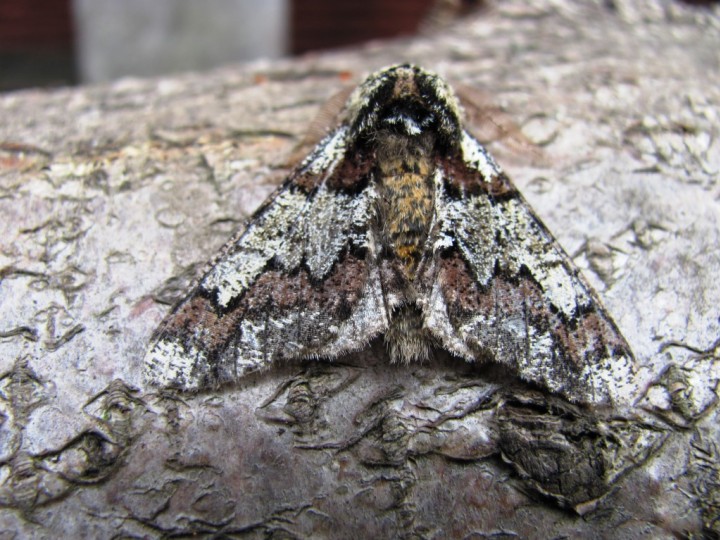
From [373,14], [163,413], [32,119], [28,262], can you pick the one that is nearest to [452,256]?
[163,413]

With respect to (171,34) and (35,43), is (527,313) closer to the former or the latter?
(171,34)

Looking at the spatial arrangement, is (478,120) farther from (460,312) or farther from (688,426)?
(688,426)

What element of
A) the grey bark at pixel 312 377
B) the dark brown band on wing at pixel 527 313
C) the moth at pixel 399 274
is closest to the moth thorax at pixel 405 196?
the moth at pixel 399 274

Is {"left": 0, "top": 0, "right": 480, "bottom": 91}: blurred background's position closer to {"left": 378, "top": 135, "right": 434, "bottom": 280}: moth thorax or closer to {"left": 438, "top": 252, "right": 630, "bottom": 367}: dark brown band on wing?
{"left": 378, "top": 135, "right": 434, "bottom": 280}: moth thorax

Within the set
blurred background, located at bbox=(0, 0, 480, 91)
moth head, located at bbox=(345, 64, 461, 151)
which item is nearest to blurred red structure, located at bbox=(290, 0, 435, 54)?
blurred background, located at bbox=(0, 0, 480, 91)

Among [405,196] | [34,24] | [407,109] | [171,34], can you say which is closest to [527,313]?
[405,196]

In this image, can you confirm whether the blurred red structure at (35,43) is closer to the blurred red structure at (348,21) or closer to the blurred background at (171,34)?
the blurred background at (171,34)

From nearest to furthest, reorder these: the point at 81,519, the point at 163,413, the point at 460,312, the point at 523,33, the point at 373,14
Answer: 1. the point at 81,519
2. the point at 163,413
3. the point at 460,312
4. the point at 523,33
5. the point at 373,14
